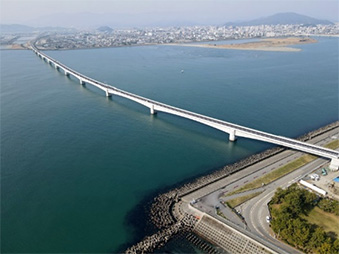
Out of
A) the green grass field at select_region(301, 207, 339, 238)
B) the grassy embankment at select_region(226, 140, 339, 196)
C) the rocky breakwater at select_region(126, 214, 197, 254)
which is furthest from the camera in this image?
the grassy embankment at select_region(226, 140, 339, 196)

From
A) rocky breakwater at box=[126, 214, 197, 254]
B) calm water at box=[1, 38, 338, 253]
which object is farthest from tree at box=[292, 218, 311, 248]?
calm water at box=[1, 38, 338, 253]

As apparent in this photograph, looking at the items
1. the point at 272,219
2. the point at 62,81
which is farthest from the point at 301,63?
the point at 272,219

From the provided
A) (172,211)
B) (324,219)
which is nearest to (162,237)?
(172,211)

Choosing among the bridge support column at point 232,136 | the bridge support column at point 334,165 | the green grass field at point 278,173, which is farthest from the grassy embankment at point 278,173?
the bridge support column at point 232,136

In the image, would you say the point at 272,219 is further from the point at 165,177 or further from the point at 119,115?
the point at 119,115

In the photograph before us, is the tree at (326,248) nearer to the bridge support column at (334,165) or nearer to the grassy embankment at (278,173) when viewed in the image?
the grassy embankment at (278,173)

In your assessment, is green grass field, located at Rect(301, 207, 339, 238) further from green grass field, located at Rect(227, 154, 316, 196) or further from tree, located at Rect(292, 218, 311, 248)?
green grass field, located at Rect(227, 154, 316, 196)

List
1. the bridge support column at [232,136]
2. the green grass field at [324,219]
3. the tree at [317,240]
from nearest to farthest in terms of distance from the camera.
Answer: the tree at [317,240], the green grass field at [324,219], the bridge support column at [232,136]

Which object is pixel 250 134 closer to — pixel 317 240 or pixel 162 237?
pixel 317 240
